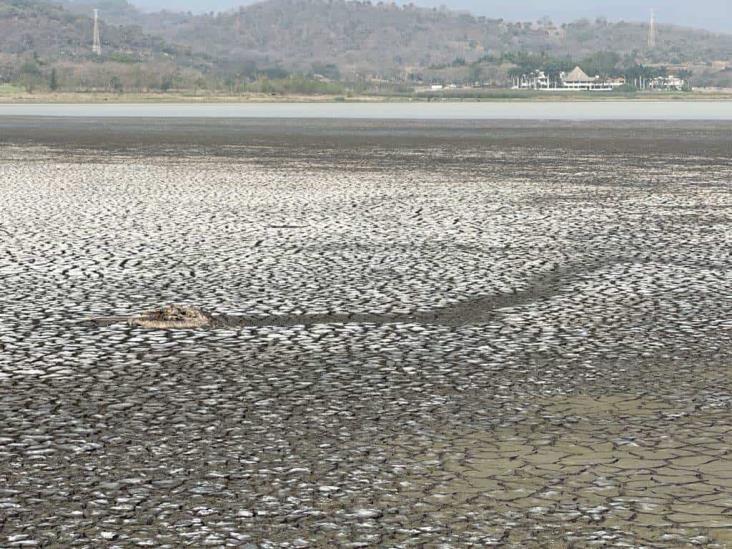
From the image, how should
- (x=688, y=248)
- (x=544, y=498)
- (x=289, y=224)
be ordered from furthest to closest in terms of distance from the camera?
(x=289, y=224)
(x=688, y=248)
(x=544, y=498)

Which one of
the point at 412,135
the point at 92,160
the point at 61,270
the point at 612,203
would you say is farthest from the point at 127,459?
the point at 412,135

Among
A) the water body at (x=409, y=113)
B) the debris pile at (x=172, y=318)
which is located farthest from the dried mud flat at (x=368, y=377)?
the water body at (x=409, y=113)

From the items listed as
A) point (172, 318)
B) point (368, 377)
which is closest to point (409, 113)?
point (172, 318)

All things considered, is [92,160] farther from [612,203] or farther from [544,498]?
[544,498]

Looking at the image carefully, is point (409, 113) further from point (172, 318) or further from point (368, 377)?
point (368, 377)

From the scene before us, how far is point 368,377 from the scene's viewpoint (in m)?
9.93

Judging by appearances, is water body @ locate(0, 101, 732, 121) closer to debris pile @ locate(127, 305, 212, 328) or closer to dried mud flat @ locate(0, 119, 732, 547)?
dried mud flat @ locate(0, 119, 732, 547)

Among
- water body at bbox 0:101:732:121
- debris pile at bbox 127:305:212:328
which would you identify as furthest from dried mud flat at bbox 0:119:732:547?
water body at bbox 0:101:732:121

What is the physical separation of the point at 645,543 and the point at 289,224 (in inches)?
609

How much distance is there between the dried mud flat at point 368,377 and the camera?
6.64 metres

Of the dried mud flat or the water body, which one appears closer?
the dried mud flat

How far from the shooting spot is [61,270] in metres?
15.7

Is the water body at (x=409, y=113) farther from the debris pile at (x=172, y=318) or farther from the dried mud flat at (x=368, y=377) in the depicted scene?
the debris pile at (x=172, y=318)

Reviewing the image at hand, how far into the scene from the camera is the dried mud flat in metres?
Result: 6.64
